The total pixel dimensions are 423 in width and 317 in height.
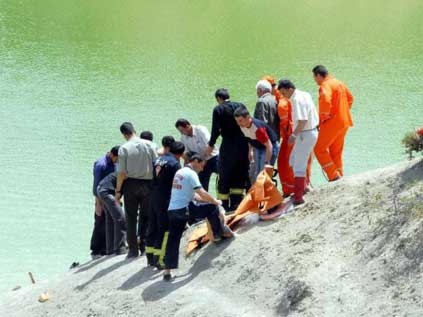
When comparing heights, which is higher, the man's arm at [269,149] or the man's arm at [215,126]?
the man's arm at [215,126]

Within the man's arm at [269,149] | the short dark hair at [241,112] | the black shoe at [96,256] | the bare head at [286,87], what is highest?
the bare head at [286,87]

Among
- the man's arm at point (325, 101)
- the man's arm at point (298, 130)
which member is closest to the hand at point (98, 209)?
the man's arm at point (298, 130)

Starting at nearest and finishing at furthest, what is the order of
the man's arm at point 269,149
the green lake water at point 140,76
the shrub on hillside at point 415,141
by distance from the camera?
the shrub on hillside at point 415,141 → the man's arm at point 269,149 → the green lake water at point 140,76

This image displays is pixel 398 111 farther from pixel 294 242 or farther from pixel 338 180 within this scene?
pixel 294 242

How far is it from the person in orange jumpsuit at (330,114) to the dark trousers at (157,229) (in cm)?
192

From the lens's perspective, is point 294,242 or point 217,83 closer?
point 294,242

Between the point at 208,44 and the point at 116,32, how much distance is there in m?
3.53

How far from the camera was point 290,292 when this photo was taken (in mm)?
7648

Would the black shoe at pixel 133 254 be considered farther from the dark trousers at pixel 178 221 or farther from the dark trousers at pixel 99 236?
the dark trousers at pixel 178 221

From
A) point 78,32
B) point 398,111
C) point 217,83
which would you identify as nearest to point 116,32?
point 78,32

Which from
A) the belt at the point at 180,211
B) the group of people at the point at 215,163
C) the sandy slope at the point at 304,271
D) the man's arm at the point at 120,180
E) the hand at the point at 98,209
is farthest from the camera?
the hand at the point at 98,209

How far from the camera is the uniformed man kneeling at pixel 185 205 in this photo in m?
8.40

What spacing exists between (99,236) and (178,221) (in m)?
2.49

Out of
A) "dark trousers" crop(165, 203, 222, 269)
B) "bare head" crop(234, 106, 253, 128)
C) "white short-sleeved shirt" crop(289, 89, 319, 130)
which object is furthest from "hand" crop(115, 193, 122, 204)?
"white short-sleeved shirt" crop(289, 89, 319, 130)
